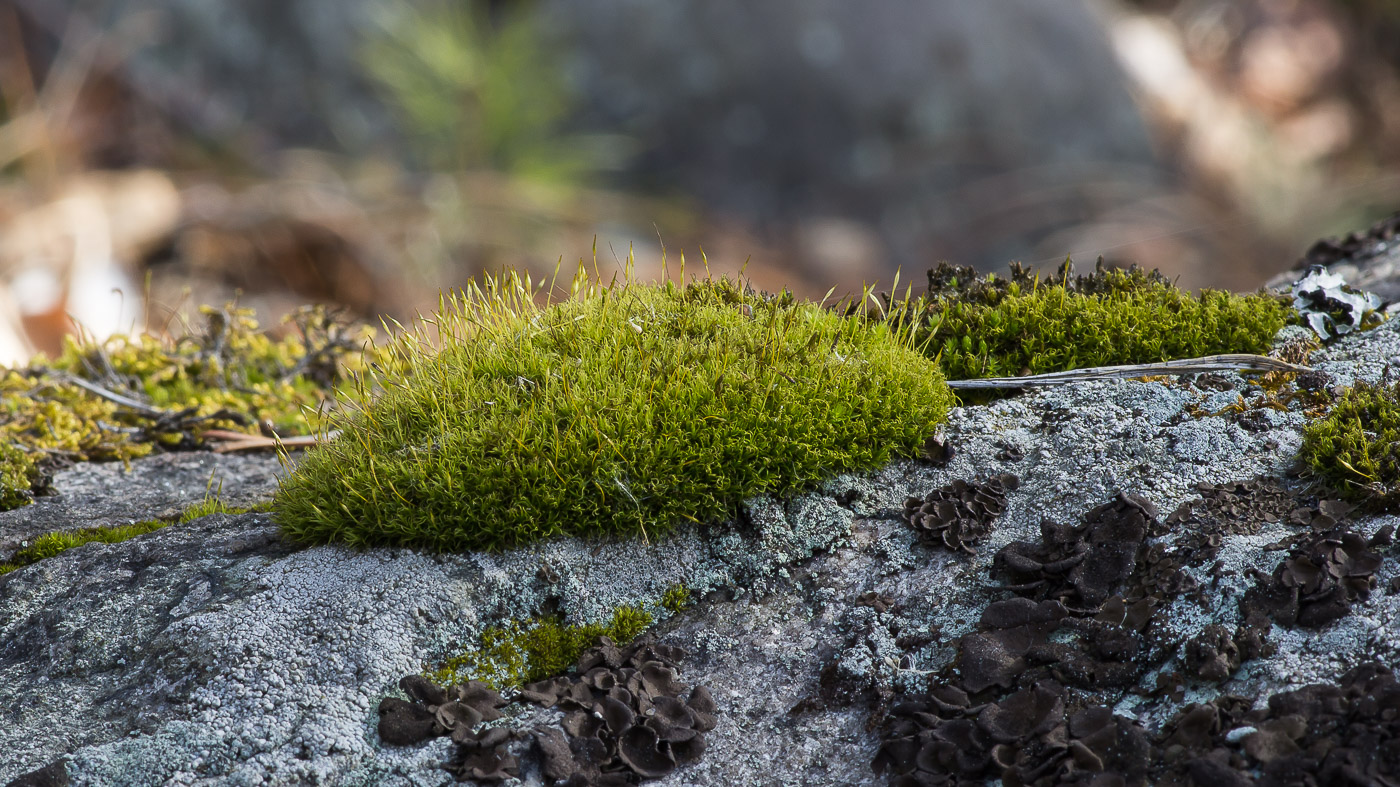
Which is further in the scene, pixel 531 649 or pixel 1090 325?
pixel 1090 325

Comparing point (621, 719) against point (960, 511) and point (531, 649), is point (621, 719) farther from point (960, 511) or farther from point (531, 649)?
point (960, 511)

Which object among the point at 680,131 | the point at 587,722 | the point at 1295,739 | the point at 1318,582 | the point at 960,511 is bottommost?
the point at 1295,739

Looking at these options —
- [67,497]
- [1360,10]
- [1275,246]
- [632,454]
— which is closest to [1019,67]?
[1275,246]

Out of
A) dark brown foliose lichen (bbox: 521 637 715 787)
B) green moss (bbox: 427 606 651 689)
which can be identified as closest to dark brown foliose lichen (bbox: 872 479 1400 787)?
dark brown foliose lichen (bbox: 521 637 715 787)

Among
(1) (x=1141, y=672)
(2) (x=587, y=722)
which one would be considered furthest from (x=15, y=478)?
(1) (x=1141, y=672)

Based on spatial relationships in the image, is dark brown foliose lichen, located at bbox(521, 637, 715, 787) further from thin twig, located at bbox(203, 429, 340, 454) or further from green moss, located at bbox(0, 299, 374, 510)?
thin twig, located at bbox(203, 429, 340, 454)
